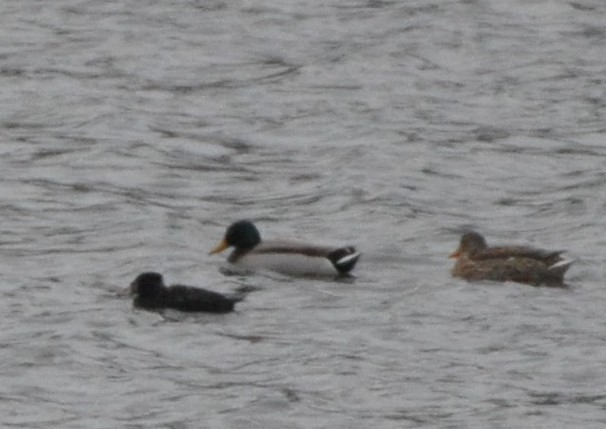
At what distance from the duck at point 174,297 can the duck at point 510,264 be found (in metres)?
2.09

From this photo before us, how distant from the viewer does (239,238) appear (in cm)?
2184

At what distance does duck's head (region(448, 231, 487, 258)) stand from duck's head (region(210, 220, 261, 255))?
166 cm

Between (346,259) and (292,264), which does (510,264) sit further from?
(292,264)

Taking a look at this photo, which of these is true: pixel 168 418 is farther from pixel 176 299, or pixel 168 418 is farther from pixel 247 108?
pixel 247 108

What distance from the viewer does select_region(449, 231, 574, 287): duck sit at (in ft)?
67.3

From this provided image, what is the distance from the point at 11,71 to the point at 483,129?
20.0 feet

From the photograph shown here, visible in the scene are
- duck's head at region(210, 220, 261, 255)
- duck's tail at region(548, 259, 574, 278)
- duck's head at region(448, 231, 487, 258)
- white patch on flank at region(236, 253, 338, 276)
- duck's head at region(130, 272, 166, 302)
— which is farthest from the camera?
duck's head at region(210, 220, 261, 255)

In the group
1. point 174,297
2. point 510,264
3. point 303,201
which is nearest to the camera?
point 174,297

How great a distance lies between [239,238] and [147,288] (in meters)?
2.30

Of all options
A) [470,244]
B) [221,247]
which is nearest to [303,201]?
[221,247]

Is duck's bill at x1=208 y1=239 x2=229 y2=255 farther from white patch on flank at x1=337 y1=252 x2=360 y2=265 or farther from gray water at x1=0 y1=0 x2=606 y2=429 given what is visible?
white patch on flank at x1=337 y1=252 x2=360 y2=265

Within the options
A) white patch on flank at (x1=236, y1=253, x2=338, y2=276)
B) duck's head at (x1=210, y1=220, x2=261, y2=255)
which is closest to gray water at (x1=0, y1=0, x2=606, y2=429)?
white patch on flank at (x1=236, y1=253, x2=338, y2=276)

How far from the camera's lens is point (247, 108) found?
28.6 metres

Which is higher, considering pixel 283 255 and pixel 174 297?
pixel 174 297
